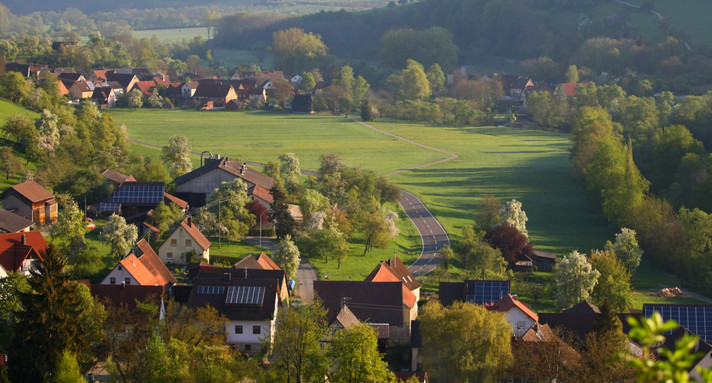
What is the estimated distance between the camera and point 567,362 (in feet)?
91.6

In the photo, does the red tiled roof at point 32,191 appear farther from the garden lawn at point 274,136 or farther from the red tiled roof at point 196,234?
the garden lawn at point 274,136

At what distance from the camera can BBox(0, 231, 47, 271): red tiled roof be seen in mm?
37219

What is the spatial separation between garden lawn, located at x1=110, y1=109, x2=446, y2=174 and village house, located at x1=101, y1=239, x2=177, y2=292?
118ft

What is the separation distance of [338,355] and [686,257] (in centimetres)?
3141

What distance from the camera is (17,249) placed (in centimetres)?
3825

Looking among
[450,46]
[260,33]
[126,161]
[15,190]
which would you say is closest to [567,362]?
[15,190]

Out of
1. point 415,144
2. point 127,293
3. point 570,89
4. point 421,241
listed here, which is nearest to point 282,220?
point 421,241

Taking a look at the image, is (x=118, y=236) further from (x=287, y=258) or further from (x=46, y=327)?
(x=46, y=327)

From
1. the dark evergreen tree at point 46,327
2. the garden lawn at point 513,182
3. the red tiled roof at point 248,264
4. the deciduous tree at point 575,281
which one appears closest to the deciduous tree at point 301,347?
the dark evergreen tree at point 46,327

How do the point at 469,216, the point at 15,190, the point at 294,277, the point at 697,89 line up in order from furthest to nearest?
the point at 697,89, the point at 469,216, the point at 15,190, the point at 294,277

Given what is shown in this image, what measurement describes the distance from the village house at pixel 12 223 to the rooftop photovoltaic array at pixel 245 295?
49.0 ft

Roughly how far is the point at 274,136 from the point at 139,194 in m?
40.3

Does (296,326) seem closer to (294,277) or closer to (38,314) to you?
(38,314)

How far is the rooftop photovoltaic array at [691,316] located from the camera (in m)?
35.1
